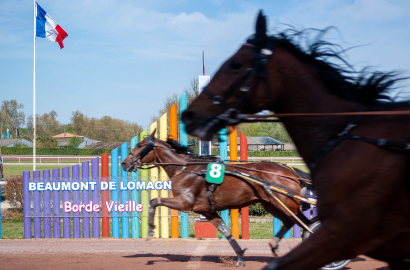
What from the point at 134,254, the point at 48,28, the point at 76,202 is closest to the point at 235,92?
the point at 134,254

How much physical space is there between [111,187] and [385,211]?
24.9 feet

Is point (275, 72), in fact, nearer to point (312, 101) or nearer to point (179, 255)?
point (312, 101)

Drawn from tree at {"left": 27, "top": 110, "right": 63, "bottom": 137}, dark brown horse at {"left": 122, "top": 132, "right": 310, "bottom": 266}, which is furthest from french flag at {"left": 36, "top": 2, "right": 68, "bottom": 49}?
tree at {"left": 27, "top": 110, "right": 63, "bottom": 137}

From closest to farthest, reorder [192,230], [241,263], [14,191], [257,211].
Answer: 1. [241,263]
2. [192,230]
3. [257,211]
4. [14,191]

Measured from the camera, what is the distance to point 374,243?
2.06m

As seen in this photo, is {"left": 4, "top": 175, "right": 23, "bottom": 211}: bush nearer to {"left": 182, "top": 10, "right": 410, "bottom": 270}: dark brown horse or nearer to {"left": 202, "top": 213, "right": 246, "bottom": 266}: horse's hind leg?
{"left": 202, "top": 213, "right": 246, "bottom": 266}: horse's hind leg

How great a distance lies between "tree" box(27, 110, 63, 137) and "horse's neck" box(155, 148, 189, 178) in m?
80.3

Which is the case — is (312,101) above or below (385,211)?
above

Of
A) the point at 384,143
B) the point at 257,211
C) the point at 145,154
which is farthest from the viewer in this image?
the point at 257,211

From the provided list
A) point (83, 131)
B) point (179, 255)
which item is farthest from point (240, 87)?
point (83, 131)

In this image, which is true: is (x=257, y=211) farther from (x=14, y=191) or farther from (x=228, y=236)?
(x=14, y=191)

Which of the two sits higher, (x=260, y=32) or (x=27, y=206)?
(x=260, y=32)

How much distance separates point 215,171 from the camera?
21.5 feet

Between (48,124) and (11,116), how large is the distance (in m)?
12.7
